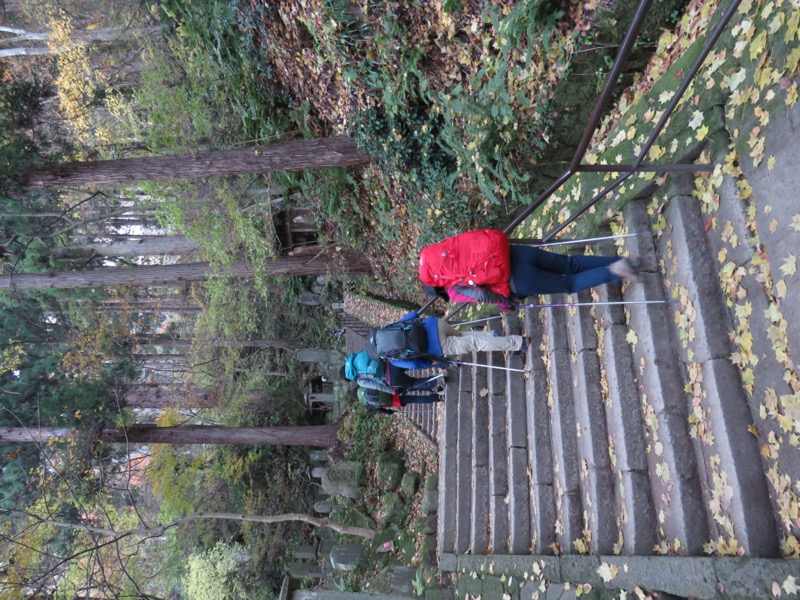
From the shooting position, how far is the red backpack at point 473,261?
446cm

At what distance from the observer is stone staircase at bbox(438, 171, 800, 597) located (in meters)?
2.95

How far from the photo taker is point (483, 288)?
4.68 meters

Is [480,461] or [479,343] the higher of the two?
[479,343]

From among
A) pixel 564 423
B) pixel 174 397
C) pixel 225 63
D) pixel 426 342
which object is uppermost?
pixel 225 63

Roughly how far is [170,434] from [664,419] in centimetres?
1118

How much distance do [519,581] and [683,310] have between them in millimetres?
3233

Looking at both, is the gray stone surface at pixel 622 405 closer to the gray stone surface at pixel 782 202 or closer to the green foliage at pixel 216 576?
the gray stone surface at pixel 782 202

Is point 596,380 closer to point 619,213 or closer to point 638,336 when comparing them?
point 638,336

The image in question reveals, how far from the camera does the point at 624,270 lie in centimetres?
406

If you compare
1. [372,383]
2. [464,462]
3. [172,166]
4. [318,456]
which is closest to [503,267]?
[372,383]

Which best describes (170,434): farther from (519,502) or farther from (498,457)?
(519,502)

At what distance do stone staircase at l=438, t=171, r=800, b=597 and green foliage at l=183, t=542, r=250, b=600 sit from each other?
10771mm

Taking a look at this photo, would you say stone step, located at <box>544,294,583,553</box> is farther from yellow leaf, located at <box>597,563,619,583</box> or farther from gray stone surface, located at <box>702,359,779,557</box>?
gray stone surface, located at <box>702,359,779,557</box>

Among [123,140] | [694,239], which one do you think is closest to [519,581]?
[694,239]
